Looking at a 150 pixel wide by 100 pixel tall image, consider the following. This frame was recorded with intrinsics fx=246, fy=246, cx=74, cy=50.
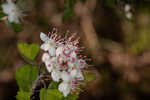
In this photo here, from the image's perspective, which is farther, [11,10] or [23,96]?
[11,10]

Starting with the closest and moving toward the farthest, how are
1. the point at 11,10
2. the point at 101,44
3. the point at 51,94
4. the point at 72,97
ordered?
the point at 51,94 < the point at 72,97 < the point at 11,10 < the point at 101,44

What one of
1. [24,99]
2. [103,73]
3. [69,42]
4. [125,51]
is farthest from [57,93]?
[125,51]

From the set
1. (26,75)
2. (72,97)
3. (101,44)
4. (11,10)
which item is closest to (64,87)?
(72,97)

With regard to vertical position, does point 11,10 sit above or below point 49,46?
above

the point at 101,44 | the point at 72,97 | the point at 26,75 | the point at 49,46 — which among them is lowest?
the point at 72,97

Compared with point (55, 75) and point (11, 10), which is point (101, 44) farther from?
point (55, 75)
